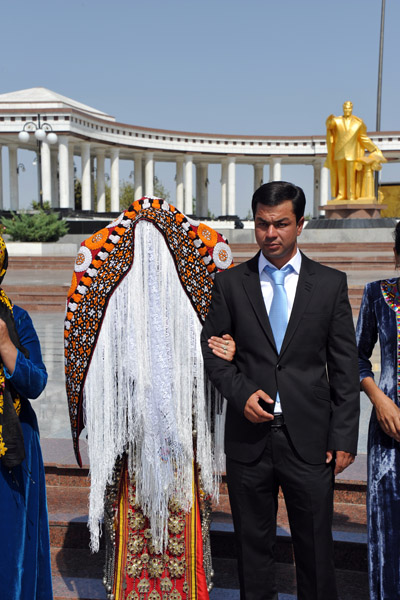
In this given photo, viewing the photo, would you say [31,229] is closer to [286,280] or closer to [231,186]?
[286,280]

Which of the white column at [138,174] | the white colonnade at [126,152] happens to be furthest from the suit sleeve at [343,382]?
the white column at [138,174]

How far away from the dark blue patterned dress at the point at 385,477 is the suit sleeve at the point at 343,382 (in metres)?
0.19

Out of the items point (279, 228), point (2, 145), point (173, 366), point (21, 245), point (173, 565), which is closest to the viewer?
point (279, 228)

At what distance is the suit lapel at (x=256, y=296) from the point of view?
2.10 meters

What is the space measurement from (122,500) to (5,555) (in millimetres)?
466

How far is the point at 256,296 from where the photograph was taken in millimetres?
2143

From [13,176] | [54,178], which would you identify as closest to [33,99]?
[54,178]

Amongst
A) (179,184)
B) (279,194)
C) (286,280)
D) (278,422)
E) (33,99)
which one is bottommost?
(278,422)

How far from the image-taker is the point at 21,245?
21.3 meters

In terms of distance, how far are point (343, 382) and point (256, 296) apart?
1.34ft

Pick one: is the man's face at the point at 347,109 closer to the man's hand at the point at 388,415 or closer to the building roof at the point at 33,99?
the building roof at the point at 33,99

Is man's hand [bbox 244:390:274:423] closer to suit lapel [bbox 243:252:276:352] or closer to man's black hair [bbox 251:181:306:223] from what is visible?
suit lapel [bbox 243:252:276:352]

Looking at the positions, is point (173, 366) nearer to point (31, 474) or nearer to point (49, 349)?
point (31, 474)

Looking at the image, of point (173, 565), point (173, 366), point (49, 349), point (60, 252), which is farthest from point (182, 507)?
point (60, 252)
